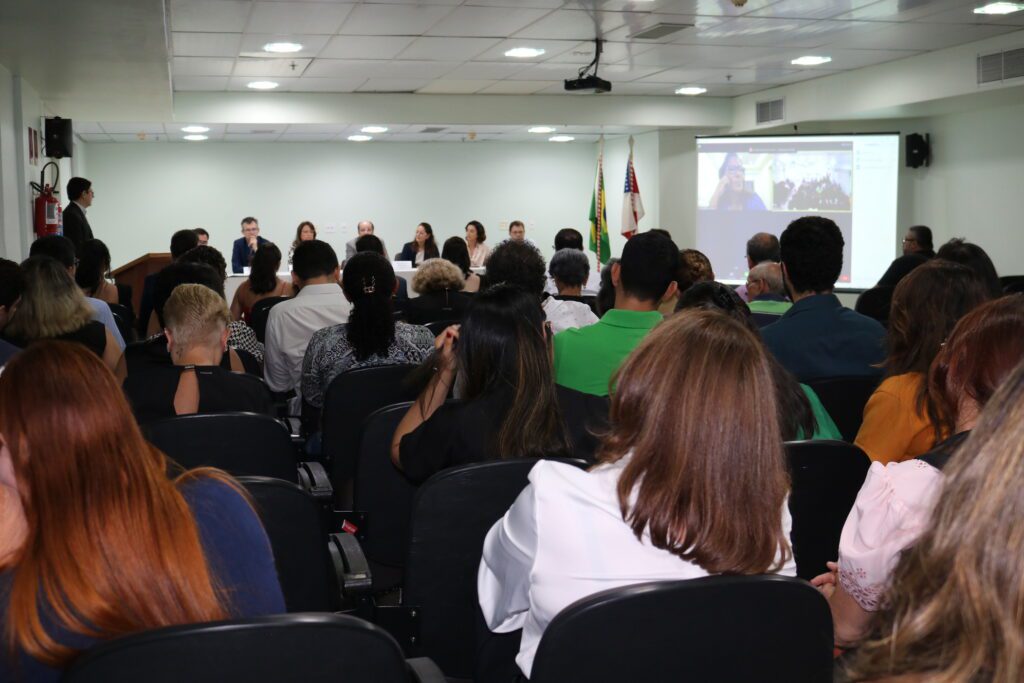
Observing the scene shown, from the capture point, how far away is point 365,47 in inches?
313

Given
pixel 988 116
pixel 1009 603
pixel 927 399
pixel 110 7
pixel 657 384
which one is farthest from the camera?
pixel 988 116

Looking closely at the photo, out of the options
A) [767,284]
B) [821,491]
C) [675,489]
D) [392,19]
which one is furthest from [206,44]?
[675,489]

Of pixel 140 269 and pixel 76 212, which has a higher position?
pixel 76 212

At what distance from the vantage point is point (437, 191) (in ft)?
52.6

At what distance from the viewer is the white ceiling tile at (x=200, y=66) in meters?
8.35

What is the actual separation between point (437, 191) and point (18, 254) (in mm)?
9074

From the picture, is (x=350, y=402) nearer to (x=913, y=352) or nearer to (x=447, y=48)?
(x=913, y=352)

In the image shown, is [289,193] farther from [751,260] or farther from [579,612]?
[579,612]

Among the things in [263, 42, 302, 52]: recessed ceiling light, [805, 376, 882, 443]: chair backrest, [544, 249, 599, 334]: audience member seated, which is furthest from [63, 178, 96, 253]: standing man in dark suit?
[805, 376, 882, 443]: chair backrest

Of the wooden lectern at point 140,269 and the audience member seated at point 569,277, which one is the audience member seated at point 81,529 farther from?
the wooden lectern at point 140,269

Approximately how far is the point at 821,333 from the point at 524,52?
5.47 m

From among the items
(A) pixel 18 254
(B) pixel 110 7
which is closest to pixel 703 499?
(B) pixel 110 7

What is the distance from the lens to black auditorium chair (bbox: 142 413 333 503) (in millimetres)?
2664

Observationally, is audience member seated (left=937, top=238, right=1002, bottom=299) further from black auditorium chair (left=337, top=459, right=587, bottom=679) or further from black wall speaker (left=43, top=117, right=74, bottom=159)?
black wall speaker (left=43, top=117, right=74, bottom=159)
